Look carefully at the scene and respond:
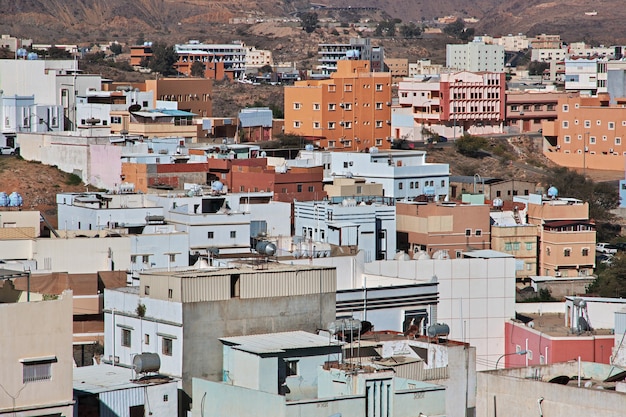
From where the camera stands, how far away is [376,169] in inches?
1582

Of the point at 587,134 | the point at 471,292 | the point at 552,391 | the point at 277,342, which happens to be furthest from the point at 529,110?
the point at 552,391

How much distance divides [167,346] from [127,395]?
1.87 m

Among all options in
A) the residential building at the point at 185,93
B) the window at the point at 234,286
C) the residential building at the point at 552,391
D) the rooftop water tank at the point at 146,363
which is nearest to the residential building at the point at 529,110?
the residential building at the point at 185,93

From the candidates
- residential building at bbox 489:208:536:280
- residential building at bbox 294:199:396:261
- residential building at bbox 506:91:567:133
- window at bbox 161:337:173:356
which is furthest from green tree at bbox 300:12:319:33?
window at bbox 161:337:173:356

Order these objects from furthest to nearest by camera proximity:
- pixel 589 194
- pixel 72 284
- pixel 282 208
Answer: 1. pixel 589 194
2. pixel 282 208
3. pixel 72 284

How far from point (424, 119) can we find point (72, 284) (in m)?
41.0

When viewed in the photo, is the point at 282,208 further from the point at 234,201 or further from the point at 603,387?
the point at 603,387

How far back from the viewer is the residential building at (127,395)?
16203 mm

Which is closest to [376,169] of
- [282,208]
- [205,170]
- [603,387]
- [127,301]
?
[205,170]

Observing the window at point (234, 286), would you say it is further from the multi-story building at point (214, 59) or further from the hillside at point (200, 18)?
the hillside at point (200, 18)

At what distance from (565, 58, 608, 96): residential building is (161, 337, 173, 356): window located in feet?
192

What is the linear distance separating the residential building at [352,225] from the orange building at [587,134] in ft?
90.9

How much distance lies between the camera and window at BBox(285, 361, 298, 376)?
17.2 metres

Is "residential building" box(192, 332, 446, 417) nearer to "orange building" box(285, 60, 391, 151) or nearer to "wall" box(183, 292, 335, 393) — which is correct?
"wall" box(183, 292, 335, 393)
